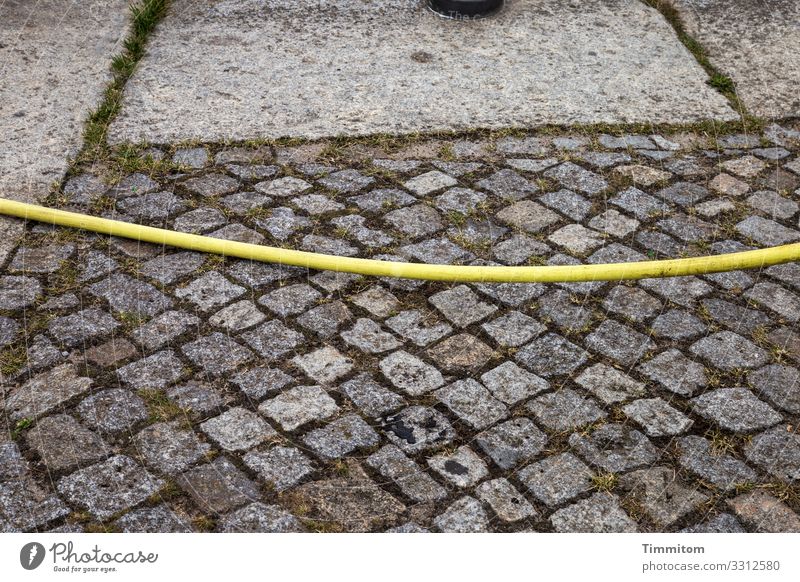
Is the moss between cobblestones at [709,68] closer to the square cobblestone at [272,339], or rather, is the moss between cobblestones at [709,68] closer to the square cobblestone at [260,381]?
the square cobblestone at [272,339]

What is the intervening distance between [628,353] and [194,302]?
5.00 feet

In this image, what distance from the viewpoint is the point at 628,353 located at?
3.29 meters

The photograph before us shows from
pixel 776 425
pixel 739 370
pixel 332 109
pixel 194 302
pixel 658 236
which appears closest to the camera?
pixel 776 425

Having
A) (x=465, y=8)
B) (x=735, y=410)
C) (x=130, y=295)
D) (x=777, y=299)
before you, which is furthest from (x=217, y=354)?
(x=465, y=8)

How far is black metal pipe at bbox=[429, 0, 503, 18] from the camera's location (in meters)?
5.47

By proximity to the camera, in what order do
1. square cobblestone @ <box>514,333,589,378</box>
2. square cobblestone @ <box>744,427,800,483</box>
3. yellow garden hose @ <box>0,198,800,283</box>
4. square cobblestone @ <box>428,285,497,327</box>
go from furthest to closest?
yellow garden hose @ <box>0,198,800,283</box>
square cobblestone @ <box>428,285,497,327</box>
square cobblestone @ <box>514,333,589,378</box>
square cobblestone @ <box>744,427,800,483</box>

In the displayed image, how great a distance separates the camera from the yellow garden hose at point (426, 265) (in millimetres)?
3564

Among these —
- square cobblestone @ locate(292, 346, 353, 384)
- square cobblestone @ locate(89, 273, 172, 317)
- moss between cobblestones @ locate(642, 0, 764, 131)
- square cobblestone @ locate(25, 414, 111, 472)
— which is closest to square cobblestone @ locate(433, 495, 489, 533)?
square cobblestone @ locate(292, 346, 353, 384)

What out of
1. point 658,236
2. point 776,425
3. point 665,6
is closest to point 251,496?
point 776,425

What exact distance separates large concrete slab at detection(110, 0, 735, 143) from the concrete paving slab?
0.22 metres

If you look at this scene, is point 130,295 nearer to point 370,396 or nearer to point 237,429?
point 237,429

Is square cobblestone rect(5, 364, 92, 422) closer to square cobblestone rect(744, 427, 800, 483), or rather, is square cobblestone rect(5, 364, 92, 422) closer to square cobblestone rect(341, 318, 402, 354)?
square cobblestone rect(341, 318, 402, 354)

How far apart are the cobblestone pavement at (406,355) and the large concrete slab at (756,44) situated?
0.63 m
